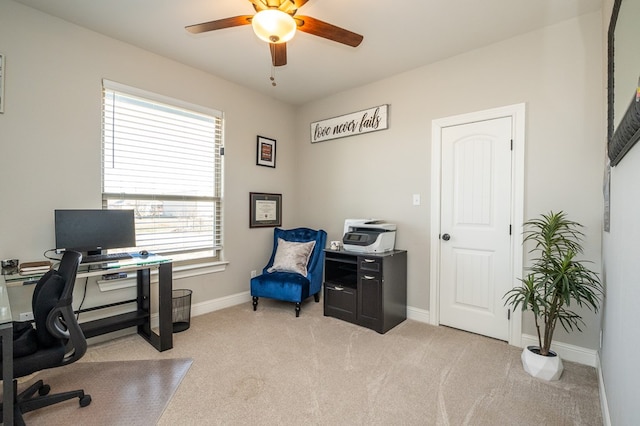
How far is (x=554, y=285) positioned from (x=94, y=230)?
11.5 ft

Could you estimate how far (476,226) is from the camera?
296 cm

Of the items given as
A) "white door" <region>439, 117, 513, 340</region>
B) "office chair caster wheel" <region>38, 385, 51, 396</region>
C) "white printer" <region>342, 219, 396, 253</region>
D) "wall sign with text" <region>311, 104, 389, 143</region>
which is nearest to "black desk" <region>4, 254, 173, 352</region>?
"office chair caster wheel" <region>38, 385, 51, 396</region>

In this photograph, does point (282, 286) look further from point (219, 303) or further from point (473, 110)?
point (473, 110)

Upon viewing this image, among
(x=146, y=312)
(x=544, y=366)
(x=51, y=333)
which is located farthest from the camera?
(x=146, y=312)

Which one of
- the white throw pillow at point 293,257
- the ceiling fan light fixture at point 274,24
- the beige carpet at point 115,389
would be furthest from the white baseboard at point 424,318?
the ceiling fan light fixture at point 274,24

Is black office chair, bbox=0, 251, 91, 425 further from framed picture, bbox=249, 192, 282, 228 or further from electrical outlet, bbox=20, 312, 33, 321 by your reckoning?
framed picture, bbox=249, 192, 282, 228

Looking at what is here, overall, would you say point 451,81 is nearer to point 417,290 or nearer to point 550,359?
point 417,290

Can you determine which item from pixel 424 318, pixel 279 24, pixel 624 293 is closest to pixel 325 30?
pixel 279 24

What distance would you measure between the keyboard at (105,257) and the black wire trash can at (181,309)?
26.7 inches

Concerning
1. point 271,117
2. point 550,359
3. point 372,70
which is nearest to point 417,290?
point 550,359

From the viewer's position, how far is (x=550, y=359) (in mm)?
2166

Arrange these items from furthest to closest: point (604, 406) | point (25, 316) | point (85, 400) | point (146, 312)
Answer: point (146, 312), point (25, 316), point (85, 400), point (604, 406)

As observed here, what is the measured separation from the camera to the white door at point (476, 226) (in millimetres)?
2791

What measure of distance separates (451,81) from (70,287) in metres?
3.51
